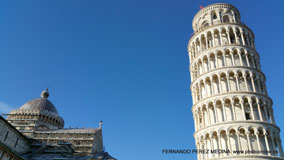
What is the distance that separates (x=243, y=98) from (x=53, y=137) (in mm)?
31731

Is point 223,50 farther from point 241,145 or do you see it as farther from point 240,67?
point 241,145

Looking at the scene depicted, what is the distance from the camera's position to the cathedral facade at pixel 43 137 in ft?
110

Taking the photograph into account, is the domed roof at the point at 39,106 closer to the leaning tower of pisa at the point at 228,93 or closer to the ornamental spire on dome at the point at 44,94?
the ornamental spire on dome at the point at 44,94

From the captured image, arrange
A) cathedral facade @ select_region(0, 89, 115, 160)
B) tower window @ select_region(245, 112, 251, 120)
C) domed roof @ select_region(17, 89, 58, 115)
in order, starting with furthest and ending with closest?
1. domed roof @ select_region(17, 89, 58, 115)
2. cathedral facade @ select_region(0, 89, 115, 160)
3. tower window @ select_region(245, 112, 251, 120)

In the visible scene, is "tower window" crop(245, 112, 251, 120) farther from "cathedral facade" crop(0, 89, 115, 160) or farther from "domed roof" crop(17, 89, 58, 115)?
"domed roof" crop(17, 89, 58, 115)

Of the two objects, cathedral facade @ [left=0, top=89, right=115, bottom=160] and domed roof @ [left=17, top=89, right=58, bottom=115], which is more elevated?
domed roof @ [left=17, top=89, right=58, bottom=115]

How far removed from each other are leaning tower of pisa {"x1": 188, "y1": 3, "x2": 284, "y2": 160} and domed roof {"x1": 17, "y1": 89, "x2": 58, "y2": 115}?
31.3 m

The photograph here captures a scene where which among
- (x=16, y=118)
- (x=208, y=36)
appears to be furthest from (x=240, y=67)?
(x=16, y=118)

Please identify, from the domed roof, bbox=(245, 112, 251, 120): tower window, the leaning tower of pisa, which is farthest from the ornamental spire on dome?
bbox=(245, 112, 251, 120): tower window

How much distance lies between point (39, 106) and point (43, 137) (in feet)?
28.4

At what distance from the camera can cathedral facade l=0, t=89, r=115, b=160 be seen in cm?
3344

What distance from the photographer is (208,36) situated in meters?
32.9

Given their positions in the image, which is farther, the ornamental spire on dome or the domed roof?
the ornamental spire on dome

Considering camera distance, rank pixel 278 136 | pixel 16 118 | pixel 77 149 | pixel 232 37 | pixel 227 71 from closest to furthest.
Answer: pixel 278 136
pixel 227 71
pixel 232 37
pixel 77 149
pixel 16 118
